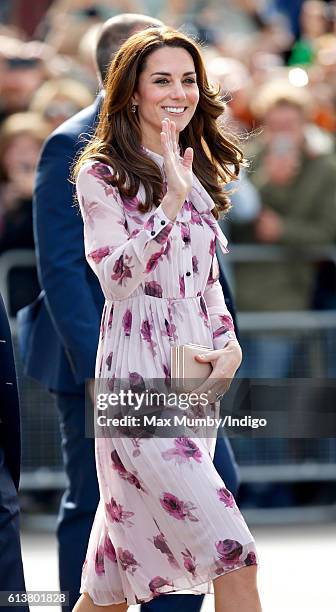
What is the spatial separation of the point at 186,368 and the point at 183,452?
24 centimetres

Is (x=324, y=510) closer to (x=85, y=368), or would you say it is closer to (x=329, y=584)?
(x=329, y=584)

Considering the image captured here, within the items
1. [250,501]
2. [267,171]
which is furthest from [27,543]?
[267,171]

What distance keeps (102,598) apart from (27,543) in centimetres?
403

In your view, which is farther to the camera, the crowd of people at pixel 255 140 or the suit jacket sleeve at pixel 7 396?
the crowd of people at pixel 255 140

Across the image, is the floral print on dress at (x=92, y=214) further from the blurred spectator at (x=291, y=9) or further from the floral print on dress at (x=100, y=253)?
the blurred spectator at (x=291, y=9)

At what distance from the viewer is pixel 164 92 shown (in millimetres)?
4883

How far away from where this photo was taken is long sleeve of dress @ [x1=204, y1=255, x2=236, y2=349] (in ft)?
16.2

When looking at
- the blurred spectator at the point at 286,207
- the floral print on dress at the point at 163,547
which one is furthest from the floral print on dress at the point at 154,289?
the blurred spectator at the point at 286,207

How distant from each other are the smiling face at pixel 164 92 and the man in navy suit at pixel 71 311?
2.76 ft

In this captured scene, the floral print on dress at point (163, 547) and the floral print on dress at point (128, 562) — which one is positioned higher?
the floral print on dress at point (163, 547)

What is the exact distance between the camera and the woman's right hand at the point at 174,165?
4.59 meters

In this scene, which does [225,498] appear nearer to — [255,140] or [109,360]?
[109,360]

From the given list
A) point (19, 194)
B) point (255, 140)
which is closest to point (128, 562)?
point (19, 194)

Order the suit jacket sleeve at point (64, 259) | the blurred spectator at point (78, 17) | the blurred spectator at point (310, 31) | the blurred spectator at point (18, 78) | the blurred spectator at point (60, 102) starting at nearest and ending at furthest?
the suit jacket sleeve at point (64, 259), the blurred spectator at point (60, 102), the blurred spectator at point (18, 78), the blurred spectator at point (78, 17), the blurred spectator at point (310, 31)
